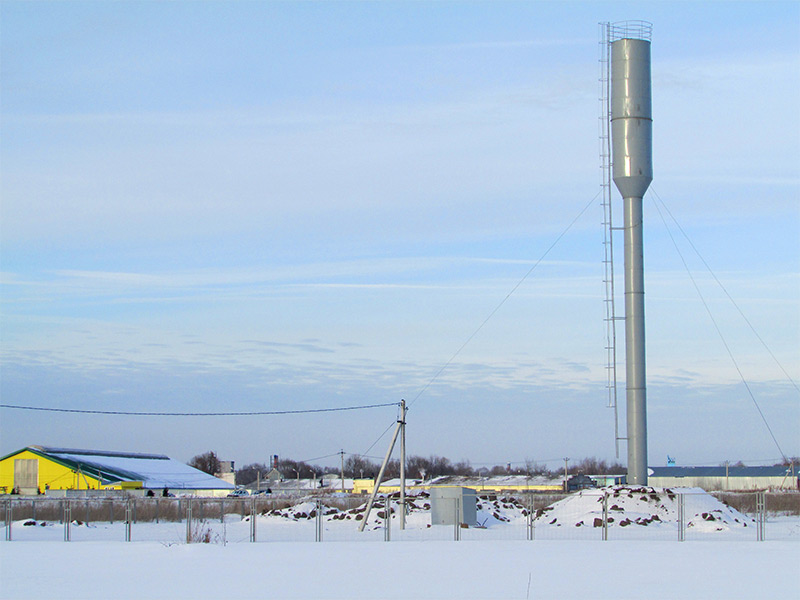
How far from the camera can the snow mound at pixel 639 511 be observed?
40.1 m

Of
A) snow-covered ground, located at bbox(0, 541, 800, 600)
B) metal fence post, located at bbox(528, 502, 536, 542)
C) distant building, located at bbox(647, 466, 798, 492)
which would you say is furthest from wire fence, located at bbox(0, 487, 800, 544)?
distant building, located at bbox(647, 466, 798, 492)

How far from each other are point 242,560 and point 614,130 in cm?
2816

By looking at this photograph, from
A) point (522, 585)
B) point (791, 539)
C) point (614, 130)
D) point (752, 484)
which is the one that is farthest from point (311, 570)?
point (752, 484)

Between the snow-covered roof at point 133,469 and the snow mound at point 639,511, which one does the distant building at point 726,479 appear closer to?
the snow-covered roof at point 133,469

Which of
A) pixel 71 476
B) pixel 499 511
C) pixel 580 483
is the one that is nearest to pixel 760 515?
pixel 499 511

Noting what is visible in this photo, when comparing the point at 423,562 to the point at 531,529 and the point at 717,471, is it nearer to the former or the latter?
the point at 531,529

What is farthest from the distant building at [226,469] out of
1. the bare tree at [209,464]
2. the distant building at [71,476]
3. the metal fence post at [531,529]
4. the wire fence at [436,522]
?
Answer: the metal fence post at [531,529]

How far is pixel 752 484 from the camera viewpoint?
4370 inches

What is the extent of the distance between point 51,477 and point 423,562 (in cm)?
6377

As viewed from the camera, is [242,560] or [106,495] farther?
[106,495]

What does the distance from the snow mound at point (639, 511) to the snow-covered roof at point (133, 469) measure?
46.8 metres

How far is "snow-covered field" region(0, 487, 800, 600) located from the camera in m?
18.5

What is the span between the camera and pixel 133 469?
87.9 metres

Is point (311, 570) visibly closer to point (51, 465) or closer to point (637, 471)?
point (637, 471)
